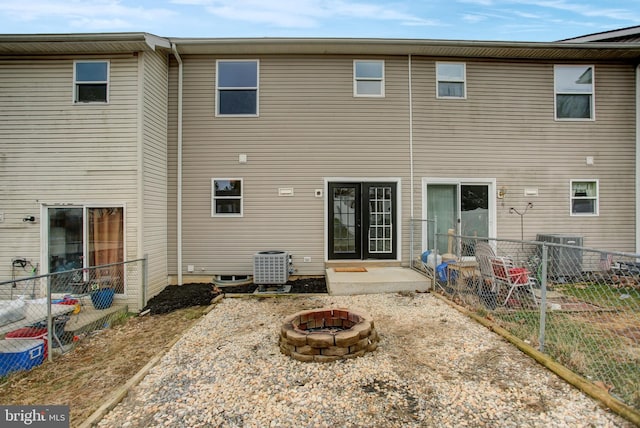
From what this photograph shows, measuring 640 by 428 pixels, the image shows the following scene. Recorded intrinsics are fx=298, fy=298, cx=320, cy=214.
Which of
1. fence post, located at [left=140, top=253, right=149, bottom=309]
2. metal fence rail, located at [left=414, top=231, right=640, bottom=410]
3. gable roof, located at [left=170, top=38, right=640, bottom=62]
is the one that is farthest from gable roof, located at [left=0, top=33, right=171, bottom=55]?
metal fence rail, located at [left=414, top=231, right=640, bottom=410]

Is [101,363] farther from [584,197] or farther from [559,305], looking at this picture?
[584,197]

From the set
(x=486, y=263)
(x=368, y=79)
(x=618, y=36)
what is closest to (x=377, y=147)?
(x=368, y=79)

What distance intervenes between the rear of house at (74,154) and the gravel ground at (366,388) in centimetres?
323

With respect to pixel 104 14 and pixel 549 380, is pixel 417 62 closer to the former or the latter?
pixel 549 380

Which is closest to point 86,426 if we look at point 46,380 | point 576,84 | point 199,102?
point 46,380

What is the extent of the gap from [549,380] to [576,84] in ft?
25.7

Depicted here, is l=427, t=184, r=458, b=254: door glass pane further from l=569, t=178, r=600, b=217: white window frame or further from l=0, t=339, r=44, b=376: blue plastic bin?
l=0, t=339, r=44, b=376: blue plastic bin

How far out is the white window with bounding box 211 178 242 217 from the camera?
693 cm

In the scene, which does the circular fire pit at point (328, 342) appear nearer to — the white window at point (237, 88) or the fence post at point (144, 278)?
the fence post at point (144, 278)

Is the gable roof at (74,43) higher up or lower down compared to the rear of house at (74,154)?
higher up

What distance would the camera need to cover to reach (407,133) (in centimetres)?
706

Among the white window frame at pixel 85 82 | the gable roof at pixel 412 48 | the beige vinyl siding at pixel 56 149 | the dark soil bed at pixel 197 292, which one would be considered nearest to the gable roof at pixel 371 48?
the gable roof at pixel 412 48

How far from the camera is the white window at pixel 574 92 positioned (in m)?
7.34

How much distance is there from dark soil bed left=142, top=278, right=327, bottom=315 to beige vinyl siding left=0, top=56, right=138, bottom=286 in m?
1.06
